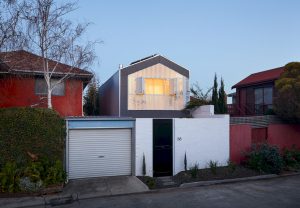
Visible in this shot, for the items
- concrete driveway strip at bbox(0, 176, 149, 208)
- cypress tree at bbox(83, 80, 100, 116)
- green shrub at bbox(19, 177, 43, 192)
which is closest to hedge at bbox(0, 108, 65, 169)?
green shrub at bbox(19, 177, 43, 192)

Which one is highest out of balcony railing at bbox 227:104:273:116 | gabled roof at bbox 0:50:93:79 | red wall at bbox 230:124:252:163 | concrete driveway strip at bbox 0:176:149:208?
gabled roof at bbox 0:50:93:79

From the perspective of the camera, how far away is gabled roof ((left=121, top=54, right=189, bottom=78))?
61.2 ft

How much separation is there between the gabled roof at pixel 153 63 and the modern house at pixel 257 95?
8217mm

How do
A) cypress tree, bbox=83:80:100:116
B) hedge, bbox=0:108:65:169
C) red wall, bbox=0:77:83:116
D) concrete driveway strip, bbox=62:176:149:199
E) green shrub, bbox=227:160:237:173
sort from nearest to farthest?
concrete driveway strip, bbox=62:176:149:199
hedge, bbox=0:108:65:169
green shrub, bbox=227:160:237:173
red wall, bbox=0:77:83:116
cypress tree, bbox=83:80:100:116

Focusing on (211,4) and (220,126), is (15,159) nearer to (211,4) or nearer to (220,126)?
(220,126)

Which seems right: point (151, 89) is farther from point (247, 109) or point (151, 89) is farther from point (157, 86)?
point (247, 109)

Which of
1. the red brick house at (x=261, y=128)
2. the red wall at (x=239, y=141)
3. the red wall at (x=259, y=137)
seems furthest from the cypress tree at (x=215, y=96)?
the red wall at (x=239, y=141)

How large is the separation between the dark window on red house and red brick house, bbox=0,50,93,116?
14.1 metres

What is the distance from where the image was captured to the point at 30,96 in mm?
17750

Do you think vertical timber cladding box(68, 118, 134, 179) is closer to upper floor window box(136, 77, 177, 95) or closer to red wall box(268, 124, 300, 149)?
upper floor window box(136, 77, 177, 95)

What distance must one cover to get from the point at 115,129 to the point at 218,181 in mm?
5247

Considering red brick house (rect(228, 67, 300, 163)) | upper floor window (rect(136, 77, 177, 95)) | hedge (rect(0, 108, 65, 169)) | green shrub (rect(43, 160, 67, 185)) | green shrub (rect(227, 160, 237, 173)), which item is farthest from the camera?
upper floor window (rect(136, 77, 177, 95))

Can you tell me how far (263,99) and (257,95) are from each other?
93cm

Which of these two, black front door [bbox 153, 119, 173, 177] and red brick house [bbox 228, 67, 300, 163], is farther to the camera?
red brick house [bbox 228, 67, 300, 163]
